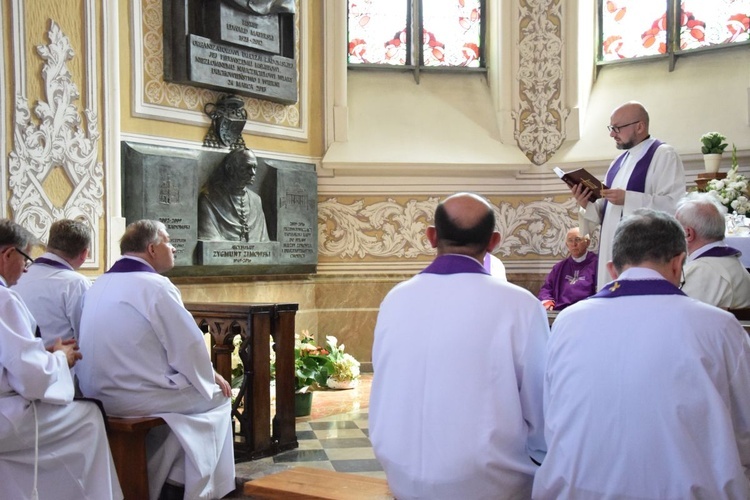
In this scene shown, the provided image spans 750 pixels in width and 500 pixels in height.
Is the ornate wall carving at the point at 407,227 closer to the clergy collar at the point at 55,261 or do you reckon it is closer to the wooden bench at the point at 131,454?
the clergy collar at the point at 55,261

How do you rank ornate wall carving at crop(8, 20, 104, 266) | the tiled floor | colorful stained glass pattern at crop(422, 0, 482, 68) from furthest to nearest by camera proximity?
1. colorful stained glass pattern at crop(422, 0, 482, 68)
2. ornate wall carving at crop(8, 20, 104, 266)
3. the tiled floor

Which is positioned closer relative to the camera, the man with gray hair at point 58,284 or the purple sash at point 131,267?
the purple sash at point 131,267

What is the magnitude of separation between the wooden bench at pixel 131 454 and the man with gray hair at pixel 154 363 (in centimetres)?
8

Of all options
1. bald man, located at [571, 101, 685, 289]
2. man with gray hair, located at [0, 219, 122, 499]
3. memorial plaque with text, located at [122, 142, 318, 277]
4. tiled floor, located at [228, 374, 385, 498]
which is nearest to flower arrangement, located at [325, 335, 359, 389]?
tiled floor, located at [228, 374, 385, 498]

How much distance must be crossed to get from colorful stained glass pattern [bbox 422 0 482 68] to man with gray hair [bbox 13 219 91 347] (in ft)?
19.5

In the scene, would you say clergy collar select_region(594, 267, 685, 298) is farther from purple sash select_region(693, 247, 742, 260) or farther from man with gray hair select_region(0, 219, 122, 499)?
man with gray hair select_region(0, 219, 122, 499)

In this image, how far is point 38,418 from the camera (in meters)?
3.48

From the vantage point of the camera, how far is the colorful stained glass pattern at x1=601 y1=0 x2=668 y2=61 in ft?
30.2

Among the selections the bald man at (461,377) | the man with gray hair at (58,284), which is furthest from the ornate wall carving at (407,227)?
the bald man at (461,377)

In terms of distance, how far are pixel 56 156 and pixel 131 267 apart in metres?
2.56

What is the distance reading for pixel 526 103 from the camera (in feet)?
30.3

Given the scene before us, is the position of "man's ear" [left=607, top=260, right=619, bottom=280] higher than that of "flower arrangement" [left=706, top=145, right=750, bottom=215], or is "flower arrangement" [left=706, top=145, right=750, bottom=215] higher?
"flower arrangement" [left=706, top=145, right=750, bottom=215]

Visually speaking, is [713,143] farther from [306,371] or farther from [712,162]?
[306,371]

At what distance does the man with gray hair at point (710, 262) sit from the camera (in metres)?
3.91
